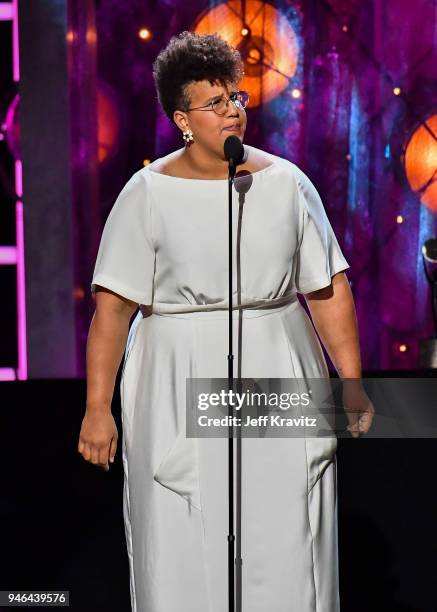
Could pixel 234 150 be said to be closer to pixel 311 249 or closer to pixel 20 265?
pixel 311 249

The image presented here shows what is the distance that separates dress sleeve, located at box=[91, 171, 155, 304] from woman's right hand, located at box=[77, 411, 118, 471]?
0.93ft

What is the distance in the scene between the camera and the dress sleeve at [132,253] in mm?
2258

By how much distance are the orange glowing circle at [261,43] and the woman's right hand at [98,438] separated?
267cm

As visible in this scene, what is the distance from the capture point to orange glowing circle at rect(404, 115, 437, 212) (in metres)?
4.72

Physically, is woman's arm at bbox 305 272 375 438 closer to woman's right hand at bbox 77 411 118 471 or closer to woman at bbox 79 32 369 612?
woman at bbox 79 32 369 612

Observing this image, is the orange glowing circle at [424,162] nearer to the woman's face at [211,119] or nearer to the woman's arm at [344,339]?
the woman's arm at [344,339]

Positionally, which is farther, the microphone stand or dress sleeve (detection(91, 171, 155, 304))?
dress sleeve (detection(91, 171, 155, 304))

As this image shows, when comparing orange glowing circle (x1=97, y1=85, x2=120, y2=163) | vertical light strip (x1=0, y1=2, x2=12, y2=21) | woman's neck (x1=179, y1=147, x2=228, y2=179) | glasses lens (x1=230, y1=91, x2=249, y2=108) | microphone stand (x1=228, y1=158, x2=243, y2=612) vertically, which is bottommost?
microphone stand (x1=228, y1=158, x2=243, y2=612)

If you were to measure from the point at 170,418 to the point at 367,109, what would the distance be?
2.78 metres

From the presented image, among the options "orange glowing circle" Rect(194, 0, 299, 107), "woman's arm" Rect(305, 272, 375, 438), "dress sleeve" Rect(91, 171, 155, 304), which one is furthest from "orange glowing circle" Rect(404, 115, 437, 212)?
"dress sleeve" Rect(91, 171, 155, 304)

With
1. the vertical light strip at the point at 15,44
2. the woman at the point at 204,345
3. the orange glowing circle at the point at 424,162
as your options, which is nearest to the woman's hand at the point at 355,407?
the woman at the point at 204,345

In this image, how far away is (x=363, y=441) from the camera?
322 centimetres

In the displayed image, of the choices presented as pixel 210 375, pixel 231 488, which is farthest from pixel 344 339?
pixel 231 488

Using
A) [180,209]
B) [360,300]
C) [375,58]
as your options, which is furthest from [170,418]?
[375,58]
